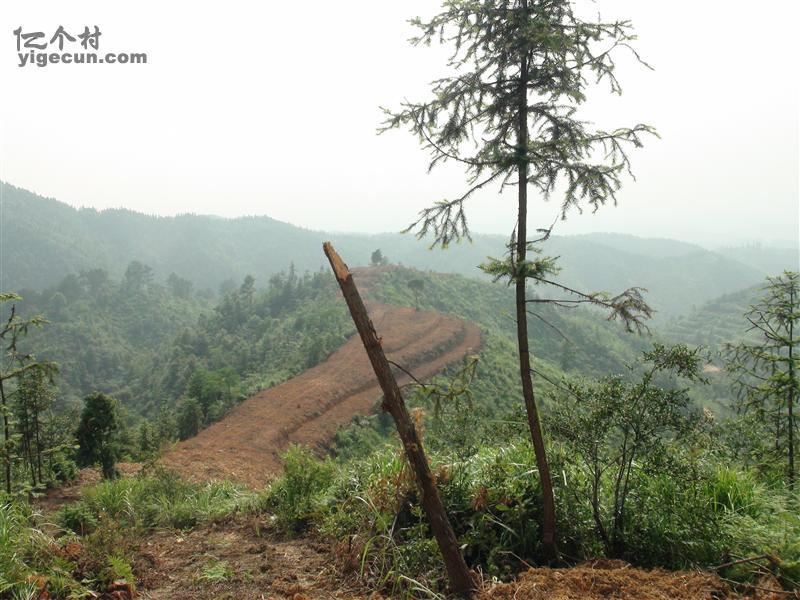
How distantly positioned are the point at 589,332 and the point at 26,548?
168 ft

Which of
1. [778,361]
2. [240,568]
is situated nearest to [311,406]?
[240,568]

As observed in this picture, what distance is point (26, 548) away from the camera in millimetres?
4172

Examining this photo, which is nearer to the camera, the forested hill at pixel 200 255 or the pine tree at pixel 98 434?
the pine tree at pixel 98 434

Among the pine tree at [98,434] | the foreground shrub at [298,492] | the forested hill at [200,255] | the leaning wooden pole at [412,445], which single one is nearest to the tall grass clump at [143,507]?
the foreground shrub at [298,492]

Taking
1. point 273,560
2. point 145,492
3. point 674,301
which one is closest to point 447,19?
point 273,560

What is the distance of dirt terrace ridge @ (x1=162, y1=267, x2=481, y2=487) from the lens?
1338cm

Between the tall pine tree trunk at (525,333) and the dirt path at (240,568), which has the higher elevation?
the tall pine tree trunk at (525,333)

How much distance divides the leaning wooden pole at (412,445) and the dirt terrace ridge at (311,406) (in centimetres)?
812

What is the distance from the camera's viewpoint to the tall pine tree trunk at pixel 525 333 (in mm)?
3973

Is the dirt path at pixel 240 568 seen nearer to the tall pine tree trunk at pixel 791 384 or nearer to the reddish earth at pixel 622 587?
the reddish earth at pixel 622 587

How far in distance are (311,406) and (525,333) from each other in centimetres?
1633

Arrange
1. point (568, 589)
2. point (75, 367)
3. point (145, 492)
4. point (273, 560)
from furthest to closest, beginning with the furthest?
point (75, 367) → point (145, 492) → point (273, 560) → point (568, 589)

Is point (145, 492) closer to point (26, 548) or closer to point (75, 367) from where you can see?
point (26, 548)

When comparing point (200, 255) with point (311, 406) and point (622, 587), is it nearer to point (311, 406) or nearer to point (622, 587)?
point (311, 406)
